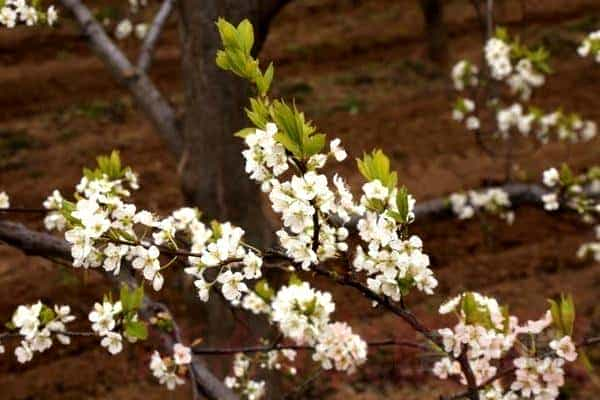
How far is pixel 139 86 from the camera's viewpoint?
3615 mm

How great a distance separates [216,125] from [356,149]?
5.13 meters

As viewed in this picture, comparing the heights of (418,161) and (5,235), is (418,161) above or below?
above

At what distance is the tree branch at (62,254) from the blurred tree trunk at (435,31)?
892 cm

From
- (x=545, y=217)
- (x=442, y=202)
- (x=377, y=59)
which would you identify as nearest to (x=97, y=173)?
(x=442, y=202)

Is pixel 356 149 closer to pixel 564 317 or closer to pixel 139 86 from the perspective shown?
pixel 139 86

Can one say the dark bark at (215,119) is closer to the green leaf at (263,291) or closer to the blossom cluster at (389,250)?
the green leaf at (263,291)

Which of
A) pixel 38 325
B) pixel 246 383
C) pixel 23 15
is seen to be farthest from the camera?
pixel 246 383

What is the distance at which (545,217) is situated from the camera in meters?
7.39

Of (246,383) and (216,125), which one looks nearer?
(246,383)

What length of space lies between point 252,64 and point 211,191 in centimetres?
206

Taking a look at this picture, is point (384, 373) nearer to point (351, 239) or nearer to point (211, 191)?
point (351, 239)

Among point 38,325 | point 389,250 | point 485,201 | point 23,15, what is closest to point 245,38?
point 389,250

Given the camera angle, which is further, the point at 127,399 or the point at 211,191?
the point at 127,399

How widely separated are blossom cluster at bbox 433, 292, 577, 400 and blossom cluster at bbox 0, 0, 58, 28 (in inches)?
67.6
